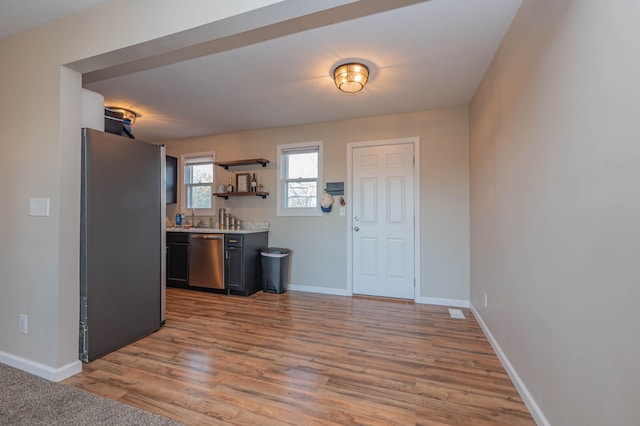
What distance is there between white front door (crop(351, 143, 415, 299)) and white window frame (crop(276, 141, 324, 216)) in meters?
0.51

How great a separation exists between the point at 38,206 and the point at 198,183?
9.50 ft

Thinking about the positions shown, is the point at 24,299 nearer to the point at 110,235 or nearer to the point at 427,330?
the point at 110,235

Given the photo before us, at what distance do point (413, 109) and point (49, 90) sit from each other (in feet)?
11.4

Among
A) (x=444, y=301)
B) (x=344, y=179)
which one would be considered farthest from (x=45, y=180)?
(x=444, y=301)

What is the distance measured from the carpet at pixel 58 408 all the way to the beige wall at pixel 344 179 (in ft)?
8.84

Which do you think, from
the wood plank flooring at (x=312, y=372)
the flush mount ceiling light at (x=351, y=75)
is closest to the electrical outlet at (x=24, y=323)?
the wood plank flooring at (x=312, y=372)

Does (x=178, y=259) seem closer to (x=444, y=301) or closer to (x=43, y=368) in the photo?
(x=43, y=368)

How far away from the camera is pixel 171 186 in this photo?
480 cm

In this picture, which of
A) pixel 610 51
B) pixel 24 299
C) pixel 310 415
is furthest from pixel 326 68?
pixel 24 299

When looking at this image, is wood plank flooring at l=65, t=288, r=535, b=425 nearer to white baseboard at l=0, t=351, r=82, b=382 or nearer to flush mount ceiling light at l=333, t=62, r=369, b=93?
white baseboard at l=0, t=351, r=82, b=382

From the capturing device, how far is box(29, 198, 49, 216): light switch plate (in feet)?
6.30

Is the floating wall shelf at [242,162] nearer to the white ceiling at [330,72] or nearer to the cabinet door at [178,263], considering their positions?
the white ceiling at [330,72]

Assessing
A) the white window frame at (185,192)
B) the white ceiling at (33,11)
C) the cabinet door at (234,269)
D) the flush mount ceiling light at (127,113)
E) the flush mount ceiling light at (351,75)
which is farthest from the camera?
the white window frame at (185,192)

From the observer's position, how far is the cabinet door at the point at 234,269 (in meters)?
3.80
